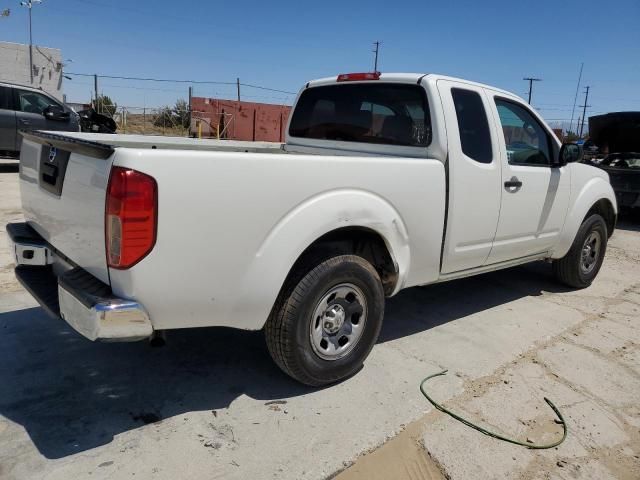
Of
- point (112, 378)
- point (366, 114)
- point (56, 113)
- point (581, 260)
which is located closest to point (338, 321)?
point (112, 378)

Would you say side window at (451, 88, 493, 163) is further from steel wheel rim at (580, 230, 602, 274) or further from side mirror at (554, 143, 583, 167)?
steel wheel rim at (580, 230, 602, 274)

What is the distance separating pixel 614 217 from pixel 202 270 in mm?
5174

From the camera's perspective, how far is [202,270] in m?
2.46

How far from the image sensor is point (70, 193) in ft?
8.45

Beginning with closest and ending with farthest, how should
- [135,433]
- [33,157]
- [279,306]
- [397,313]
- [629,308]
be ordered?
1. [135,433]
2. [279,306]
3. [33,157]
4. [397,313]
5. [629,308]

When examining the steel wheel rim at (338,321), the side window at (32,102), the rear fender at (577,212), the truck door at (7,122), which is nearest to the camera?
the steel wheel rim at (338,321)

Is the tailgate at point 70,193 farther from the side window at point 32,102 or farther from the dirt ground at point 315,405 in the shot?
the side window at point 32,102

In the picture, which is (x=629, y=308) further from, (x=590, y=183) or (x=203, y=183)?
(x=203, y=183)

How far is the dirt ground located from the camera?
247 cm

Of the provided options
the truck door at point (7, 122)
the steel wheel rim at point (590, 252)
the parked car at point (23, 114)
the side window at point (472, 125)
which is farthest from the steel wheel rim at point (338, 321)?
the truck door at point (7, 122)

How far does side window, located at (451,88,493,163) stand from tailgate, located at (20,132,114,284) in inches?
98.4

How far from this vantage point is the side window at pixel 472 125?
378 centimetres

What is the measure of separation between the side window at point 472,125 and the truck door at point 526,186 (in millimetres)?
176

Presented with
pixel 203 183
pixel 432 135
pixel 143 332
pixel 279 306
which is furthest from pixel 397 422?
pixel 432 135
